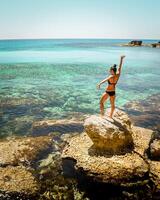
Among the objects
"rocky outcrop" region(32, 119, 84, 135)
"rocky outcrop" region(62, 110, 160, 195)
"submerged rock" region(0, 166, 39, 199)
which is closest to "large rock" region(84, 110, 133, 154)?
"rocky outcrop" region(62, 110, 160, 195)

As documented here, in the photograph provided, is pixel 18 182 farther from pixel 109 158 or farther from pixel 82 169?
pixel 109 158

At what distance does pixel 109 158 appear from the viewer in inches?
365

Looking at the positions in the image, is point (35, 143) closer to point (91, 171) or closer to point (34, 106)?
point (91, 171)

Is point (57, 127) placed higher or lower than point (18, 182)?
lower

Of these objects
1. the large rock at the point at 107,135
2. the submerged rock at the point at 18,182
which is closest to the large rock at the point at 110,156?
the large rock at the point at 107,135

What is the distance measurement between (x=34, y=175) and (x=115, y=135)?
134 inches

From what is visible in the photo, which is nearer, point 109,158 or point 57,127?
point 109,158

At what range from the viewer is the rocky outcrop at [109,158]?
8.48 metres

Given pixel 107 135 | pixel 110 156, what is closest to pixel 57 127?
pixel 107 135

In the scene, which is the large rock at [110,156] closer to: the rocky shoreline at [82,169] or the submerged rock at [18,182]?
the rocky shoreline at [82,169]

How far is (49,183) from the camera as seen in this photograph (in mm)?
8867

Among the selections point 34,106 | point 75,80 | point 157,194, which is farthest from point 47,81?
point 157,194

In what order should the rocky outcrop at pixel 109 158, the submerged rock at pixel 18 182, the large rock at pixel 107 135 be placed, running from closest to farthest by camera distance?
the submerged rock at pixel 18 182, the rocky outcrop at pixel 109 158, the large rock at pixel 107 135

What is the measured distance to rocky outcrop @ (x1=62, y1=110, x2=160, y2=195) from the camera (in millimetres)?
8484
